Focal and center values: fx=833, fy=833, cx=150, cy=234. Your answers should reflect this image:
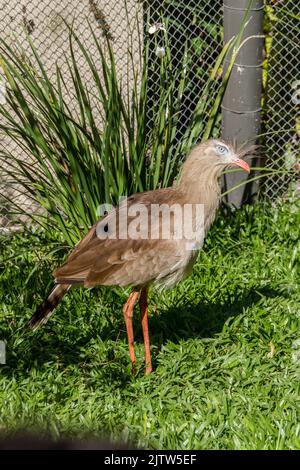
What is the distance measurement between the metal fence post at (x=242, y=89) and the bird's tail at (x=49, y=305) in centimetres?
183

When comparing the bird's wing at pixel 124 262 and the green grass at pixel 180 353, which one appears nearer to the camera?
the green grass at pixel 180 353

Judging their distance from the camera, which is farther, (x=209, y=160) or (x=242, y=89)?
(x=242, y=89)

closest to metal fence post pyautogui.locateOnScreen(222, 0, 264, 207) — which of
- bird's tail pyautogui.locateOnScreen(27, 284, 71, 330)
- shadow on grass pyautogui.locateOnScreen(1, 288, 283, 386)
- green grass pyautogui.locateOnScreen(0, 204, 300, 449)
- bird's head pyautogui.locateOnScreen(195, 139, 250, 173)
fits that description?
green grass pyautogui.locateOnScreen(0, 204, 300, 449)

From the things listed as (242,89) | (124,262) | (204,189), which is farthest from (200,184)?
(242,89)

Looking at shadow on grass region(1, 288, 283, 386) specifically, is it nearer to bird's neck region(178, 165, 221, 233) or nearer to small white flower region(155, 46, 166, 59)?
bird's neck region(178, 165, 221, 233)

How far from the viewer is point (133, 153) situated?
4820 millimetres

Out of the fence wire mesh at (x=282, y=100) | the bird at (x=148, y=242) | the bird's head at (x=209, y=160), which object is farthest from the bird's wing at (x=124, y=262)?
the fence wire mesh at (x=282, y=100)

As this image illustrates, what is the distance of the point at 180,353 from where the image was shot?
13.8 ft

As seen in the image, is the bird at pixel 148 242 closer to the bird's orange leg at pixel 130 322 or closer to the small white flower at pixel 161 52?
the bird's orange leg at pixel 130 322

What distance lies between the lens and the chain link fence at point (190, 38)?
576 centimetres

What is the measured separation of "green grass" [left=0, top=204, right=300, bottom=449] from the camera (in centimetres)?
360

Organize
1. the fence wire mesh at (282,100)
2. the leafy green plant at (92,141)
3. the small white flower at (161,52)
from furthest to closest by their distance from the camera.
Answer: the fence wire mesh at (282,100) < the small white flower at (161,52) < the leafy green plant at (92,141)

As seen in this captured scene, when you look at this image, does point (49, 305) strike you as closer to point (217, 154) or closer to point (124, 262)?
point (124, 262)

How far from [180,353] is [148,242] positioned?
23.9 inches
